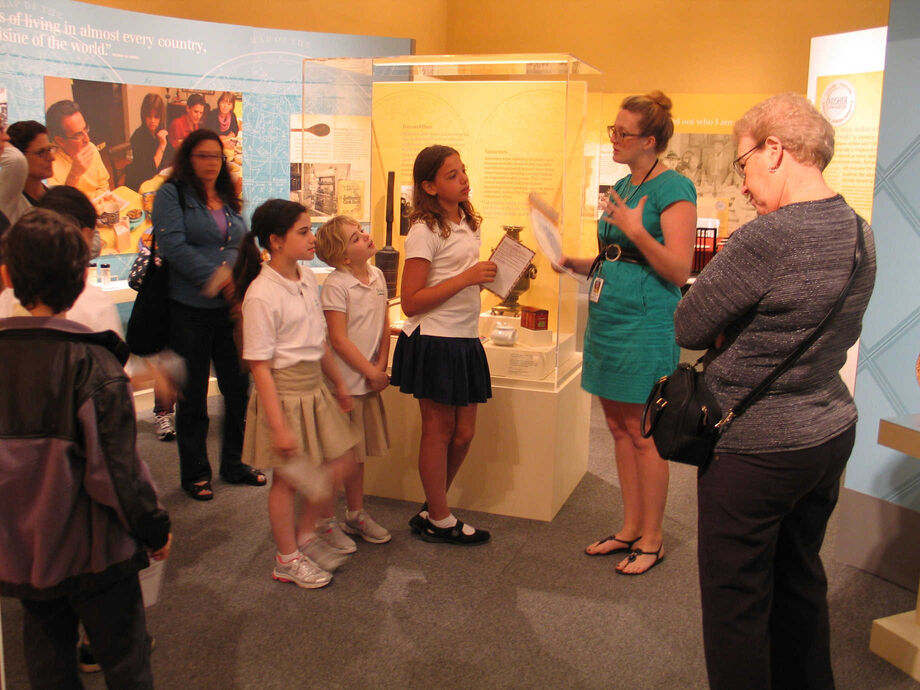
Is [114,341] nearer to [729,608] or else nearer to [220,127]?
[729,608]

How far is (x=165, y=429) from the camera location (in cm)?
476

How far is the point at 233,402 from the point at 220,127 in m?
2.25

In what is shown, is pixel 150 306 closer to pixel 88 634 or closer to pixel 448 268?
pixel 448 268

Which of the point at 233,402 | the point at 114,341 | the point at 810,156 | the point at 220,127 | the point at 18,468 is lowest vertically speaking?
the point at 233,402

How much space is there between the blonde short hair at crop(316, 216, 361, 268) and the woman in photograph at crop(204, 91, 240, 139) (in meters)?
2.62

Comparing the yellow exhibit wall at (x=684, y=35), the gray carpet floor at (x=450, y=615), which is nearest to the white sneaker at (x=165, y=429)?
the gray carpet floor at (x=450, y=615)

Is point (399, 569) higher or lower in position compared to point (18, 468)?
lower

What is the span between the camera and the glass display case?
11.6ft

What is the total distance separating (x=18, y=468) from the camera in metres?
1.70

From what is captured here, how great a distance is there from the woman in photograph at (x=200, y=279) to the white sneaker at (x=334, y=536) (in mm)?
798

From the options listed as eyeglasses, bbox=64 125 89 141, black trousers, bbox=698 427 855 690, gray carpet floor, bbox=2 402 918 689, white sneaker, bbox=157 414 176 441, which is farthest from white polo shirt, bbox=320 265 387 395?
eyeglasses, bbox=64 125 89 141

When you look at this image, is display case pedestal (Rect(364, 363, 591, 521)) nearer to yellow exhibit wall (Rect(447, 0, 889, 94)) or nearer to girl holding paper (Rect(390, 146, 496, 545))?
girl holding paper (Rect(390, 146, 496, 545))

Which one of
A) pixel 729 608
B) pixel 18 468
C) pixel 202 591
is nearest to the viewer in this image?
pixel 18 468

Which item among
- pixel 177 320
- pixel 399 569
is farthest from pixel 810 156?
pixel 177 320
